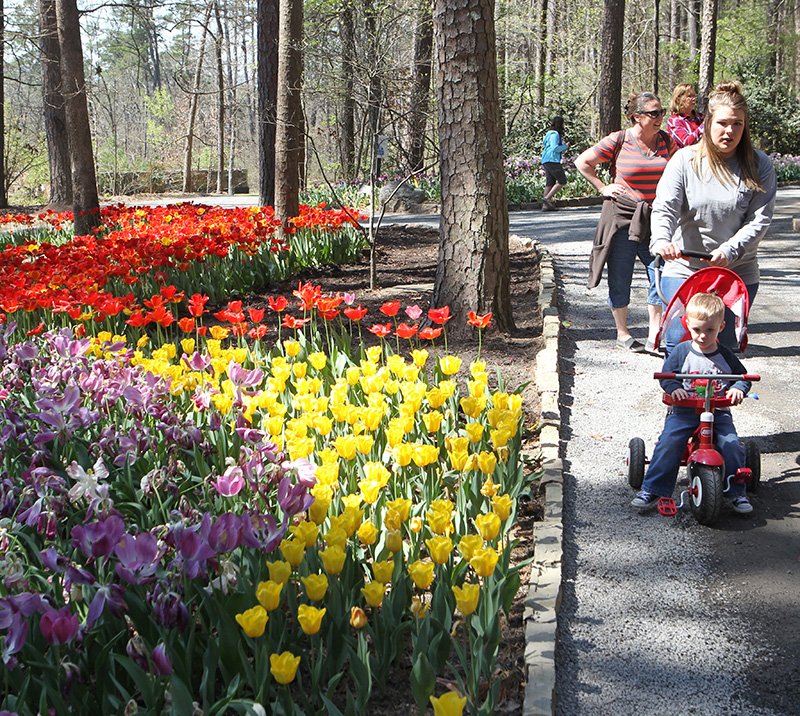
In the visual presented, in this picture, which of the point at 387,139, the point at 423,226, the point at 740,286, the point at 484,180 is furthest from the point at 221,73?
the point at 740,286

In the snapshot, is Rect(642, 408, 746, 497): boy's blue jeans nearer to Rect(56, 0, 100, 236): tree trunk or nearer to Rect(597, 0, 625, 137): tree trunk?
Rect(56, 0, 100, 236): tree trunk

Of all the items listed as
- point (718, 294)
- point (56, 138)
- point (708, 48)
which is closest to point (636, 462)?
point (718, 294)

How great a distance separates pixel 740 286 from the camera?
4.02 meters

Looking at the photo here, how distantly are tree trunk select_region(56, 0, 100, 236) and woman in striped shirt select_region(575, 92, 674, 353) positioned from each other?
25.0ft

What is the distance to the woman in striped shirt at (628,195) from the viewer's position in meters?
5.97

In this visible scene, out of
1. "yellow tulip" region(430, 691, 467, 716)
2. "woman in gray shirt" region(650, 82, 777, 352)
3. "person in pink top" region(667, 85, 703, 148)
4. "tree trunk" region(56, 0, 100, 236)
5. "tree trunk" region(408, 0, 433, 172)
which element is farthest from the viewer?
"tree trunk" region(408, 0, 433, 172)

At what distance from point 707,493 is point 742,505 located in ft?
0.83

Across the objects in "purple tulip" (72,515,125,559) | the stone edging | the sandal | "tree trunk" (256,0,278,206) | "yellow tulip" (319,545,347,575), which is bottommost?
the stone edging

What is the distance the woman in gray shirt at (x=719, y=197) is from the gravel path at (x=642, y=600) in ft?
Answer: 2.84

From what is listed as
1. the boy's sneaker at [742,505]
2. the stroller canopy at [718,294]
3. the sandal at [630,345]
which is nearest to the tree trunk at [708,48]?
the sandal at [630,345]

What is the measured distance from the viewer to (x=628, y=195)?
6.12 meters

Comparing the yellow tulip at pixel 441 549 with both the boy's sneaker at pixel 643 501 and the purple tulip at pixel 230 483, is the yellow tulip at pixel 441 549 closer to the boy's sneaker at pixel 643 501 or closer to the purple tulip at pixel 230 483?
the purple tulip at pixel 230 483

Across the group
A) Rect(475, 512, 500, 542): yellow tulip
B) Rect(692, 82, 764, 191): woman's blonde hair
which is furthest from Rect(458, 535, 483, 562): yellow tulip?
Rect(692, 82, 764, 191): woman's blonde hair

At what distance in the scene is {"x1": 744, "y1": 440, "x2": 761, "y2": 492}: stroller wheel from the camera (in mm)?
3771
